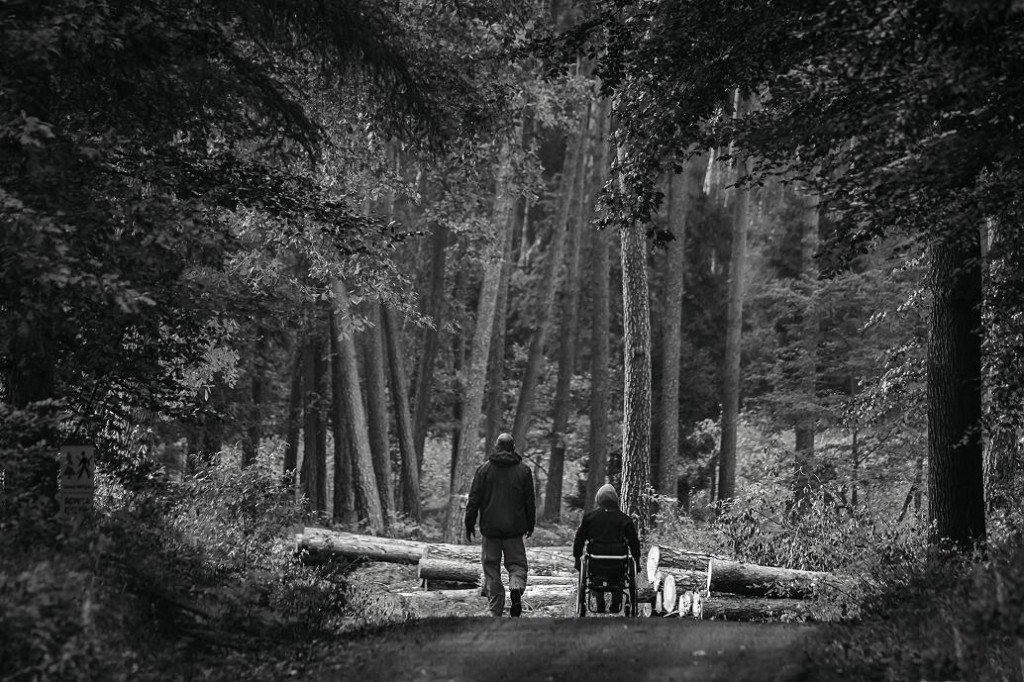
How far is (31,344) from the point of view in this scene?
29.3 ft

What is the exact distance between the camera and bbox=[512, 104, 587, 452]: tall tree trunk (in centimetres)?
3019

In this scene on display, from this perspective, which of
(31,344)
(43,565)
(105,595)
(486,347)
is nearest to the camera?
(43,565)

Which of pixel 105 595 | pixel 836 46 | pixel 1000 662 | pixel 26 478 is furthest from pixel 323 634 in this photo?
pixel 836 46

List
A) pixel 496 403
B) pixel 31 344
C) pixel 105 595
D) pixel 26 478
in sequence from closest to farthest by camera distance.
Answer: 1. pixel 105 595
2. pixel 26 478
3. pixel 31 344
4. pixel 496 403

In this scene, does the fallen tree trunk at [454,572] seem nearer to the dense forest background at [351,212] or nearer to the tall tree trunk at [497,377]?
the dense forest background at [351,212]

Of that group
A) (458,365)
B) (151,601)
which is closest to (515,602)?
(151,601)

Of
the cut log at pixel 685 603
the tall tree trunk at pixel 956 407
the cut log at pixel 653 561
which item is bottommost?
the cut log at pixel 685 603

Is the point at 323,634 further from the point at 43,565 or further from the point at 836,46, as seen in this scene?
the point at 836,46

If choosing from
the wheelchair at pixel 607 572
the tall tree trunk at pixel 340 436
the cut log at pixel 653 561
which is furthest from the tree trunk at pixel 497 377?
the wheelchair at pixel 607 572

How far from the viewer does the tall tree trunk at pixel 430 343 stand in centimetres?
2870

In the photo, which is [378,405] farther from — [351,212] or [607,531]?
[607,531]

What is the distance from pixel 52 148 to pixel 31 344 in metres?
1.65

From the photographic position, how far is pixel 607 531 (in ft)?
38.4

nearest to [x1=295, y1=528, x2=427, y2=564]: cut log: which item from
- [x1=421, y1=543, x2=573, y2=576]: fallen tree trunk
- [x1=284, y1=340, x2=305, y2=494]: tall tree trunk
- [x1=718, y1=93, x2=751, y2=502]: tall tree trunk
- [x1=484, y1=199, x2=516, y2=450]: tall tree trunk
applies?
[x1=421, y1=543, x2=573, y2=576]: fallen tree trunk
